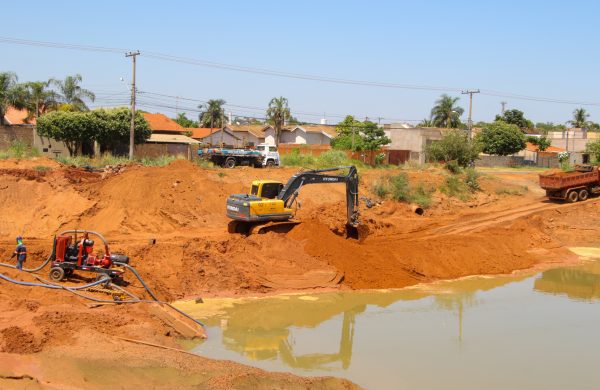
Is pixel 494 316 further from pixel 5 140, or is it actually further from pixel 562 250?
pixel 5 140

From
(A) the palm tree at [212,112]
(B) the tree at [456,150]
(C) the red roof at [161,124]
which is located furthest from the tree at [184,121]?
(B) the tree at [456,150]

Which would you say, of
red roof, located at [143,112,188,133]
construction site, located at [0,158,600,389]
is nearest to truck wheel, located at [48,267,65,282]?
construction site, located at [0,158,600,389]

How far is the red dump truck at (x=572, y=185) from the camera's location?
33.2 meters

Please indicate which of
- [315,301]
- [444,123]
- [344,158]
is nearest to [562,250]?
[315,301]

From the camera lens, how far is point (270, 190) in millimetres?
21750

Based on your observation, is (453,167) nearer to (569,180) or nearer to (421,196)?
(421,196)

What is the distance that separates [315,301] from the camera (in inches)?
723

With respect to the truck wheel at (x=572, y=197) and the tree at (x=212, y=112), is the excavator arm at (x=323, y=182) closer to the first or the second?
the truck wheel at (x=572, y=197)

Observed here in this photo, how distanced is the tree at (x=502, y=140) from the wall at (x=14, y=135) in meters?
42.2

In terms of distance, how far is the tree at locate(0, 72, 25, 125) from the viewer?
47.9 meters

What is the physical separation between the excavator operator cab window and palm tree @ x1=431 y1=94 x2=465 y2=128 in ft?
220

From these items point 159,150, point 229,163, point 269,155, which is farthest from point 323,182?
point 159,150

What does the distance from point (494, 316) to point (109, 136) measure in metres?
32.5

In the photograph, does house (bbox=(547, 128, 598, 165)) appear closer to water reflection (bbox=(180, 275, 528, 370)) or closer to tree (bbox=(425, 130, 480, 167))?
tree (bbox=(425, 130, 480, 167))
